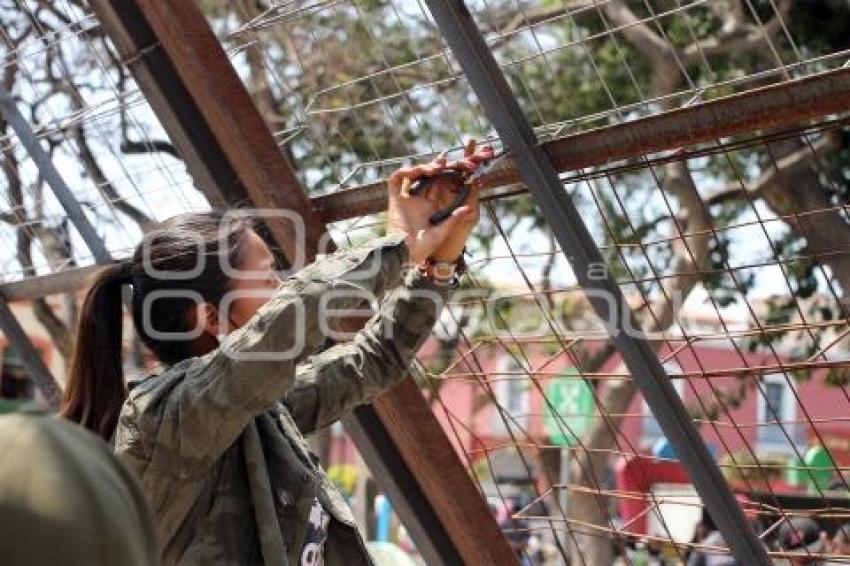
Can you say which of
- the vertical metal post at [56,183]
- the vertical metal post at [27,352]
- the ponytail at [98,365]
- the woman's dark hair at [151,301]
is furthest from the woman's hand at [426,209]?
the vertical metal post at [27,352]

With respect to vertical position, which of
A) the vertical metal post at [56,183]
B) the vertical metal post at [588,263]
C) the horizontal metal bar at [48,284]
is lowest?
the vertical metal post at [588,263]

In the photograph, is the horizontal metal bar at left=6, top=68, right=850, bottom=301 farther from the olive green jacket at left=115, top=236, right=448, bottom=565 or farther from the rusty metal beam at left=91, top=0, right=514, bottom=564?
the rusty metal beam at left=91, top=0, right=514, bottom=564

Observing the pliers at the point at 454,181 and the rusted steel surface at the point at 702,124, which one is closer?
the rusted steel surface at the point at 702,124

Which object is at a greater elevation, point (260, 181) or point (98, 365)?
point (260, 181)

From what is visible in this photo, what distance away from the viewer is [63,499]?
1.17m

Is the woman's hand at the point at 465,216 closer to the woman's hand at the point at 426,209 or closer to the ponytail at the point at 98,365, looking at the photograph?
the woman's hand at the point at 426,209

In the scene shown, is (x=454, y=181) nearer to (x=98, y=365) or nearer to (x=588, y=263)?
(x=588, y=263)

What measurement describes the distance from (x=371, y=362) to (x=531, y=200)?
1.42m

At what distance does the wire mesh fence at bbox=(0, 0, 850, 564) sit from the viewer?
10.00ft

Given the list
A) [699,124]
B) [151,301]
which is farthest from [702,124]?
[151,301]

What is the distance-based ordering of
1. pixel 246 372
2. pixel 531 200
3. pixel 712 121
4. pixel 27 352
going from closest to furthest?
pixel 246 372 < pixel 712 121 < pixel 531 200 < pixel 27 352

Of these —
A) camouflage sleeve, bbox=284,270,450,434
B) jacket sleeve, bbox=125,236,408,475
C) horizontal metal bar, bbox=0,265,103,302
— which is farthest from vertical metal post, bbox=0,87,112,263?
jacket sleeve, bbox=125,236,408,475

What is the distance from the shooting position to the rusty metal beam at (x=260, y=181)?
3.32 m

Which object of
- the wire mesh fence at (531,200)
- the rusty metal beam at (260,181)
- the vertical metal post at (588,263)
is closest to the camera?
the vertical metal post at (588,263)
